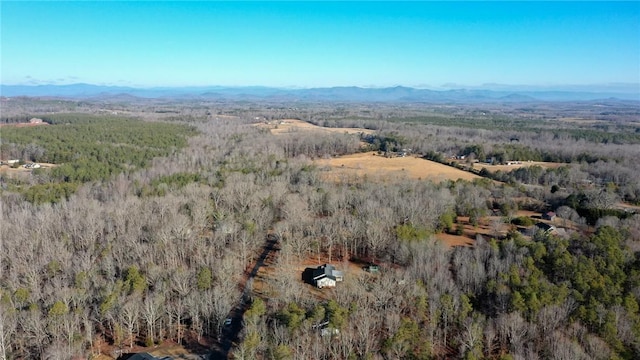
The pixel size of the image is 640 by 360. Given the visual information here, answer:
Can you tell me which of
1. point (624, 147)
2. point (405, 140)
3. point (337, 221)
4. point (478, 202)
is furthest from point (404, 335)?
point (624, 147)

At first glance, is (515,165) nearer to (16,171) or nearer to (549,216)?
(549,216)

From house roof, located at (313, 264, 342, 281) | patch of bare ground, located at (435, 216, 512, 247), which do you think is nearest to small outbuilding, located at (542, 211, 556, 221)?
patch of bare ground, located at (435, 216, 512, 247)

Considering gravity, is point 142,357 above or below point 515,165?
below

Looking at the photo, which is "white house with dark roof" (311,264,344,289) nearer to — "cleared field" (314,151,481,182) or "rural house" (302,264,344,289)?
"rural house" (302,264,344,289)

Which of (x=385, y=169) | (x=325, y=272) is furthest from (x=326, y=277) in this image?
(x=385, y=169)

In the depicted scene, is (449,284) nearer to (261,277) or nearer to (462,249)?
(462,249)

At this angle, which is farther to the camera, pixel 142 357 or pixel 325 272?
pixel 325 272

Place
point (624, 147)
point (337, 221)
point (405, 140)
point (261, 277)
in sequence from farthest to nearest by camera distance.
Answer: point (405, 140)
point (624, 147)
point (337, 221)
point (261, 277)
